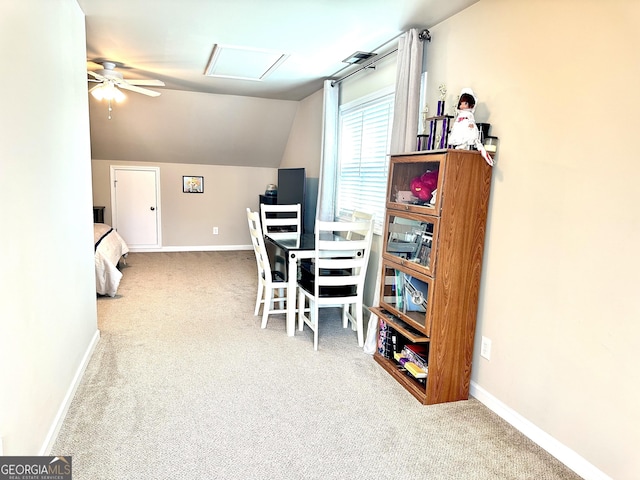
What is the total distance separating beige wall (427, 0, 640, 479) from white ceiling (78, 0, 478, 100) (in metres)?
0.63

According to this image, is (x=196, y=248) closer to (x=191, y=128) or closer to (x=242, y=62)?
(x=191, y=128)

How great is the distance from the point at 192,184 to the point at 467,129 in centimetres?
576

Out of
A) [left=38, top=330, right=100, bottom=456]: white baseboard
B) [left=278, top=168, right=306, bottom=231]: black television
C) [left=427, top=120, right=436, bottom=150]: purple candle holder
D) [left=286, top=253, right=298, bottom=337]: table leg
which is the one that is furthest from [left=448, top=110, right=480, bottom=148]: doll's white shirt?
Result: [left=278, top=168, right=306, bottom=231]: black television

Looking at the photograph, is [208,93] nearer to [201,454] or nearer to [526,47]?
[526,47]

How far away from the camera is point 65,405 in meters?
2.26

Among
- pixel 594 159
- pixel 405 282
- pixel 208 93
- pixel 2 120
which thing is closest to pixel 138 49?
pixel 208 93

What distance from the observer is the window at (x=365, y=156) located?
3.80m

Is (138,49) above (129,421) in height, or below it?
above

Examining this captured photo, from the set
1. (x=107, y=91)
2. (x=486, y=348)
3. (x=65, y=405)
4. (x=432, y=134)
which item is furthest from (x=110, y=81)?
(x=486, y=348)

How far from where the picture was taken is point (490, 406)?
2461 millimetres

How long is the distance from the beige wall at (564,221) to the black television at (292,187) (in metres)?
3.02

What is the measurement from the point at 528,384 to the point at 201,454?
1704 millimetres

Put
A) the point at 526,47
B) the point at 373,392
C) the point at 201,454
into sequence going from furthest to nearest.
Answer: the point at 373,392 → the point at 526,47 → the point at 201,454

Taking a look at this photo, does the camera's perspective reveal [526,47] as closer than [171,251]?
Yes
